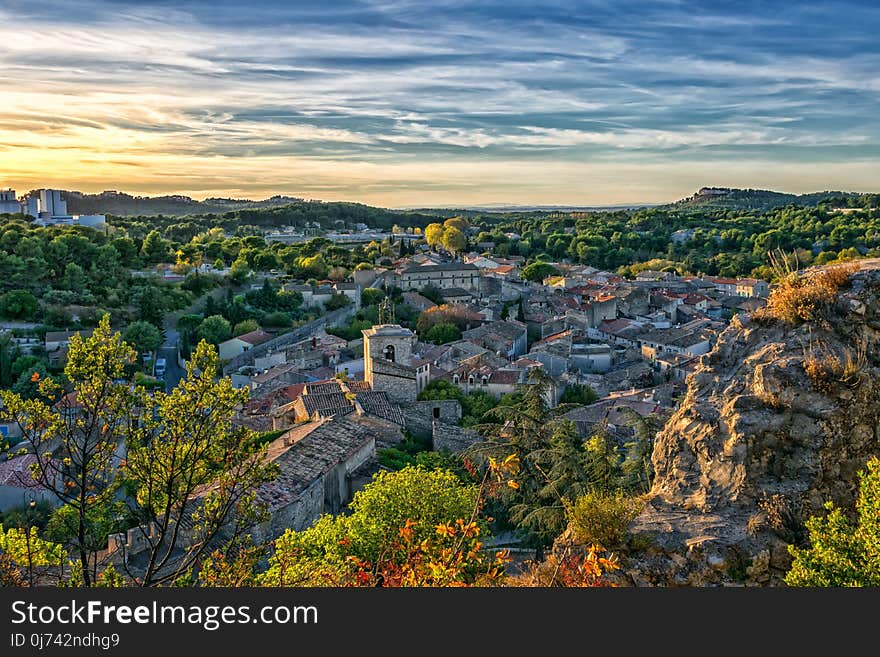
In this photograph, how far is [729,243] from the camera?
7700cm

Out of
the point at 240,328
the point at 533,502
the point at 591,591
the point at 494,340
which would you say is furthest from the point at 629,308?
the point at 591,591

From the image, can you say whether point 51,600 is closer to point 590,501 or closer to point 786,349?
point 590,501

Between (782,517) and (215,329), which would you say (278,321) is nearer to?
(215,329)

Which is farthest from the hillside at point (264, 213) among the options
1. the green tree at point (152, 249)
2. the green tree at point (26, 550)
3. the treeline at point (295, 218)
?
the green tree at point (26, 550)

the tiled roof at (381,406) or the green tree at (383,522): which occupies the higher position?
the green tree at (383,522)

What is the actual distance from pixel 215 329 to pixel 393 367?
17850mm

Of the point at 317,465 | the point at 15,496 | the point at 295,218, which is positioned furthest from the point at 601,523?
the point at 295,218

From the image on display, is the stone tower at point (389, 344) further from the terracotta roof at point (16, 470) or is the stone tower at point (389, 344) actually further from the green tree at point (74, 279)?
the green tree at point (74, 279)

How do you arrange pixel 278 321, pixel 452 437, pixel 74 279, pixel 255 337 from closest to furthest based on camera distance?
1. pixel 452 437
2. pixel 255 337
3. pixel 278 321
4. pixel 74 279

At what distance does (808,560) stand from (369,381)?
625 inches

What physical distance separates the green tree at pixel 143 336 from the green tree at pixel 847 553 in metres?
30.9

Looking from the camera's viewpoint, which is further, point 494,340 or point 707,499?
point 494,340

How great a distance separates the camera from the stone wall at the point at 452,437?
17.7m

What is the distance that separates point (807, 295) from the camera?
7.25 m
